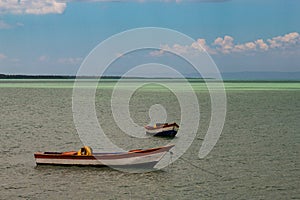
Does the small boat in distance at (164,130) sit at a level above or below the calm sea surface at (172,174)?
above

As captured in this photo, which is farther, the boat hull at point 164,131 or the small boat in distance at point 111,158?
the boat hull at point 164,131

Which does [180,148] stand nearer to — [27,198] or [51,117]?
[27,198]

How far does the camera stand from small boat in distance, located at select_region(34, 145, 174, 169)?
1068 inches

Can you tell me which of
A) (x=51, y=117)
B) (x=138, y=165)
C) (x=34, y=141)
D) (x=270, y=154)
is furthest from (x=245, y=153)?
(x=51, y=117)

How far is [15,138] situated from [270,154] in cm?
1909

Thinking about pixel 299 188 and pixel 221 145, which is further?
pixel 221 145

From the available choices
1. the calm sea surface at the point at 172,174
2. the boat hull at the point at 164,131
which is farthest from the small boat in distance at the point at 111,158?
the boat hull at the point at 164,131

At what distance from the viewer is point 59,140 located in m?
39.5

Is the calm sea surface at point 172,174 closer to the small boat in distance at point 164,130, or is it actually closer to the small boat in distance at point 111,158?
the small boat in distance at point 111,158

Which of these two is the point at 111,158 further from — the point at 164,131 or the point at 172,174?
the point at 164,131

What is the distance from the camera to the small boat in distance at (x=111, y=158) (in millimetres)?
27125

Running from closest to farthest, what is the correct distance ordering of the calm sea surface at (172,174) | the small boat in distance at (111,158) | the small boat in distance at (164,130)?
the calm sea surface at (172,174), the small boat in distance at (111,158), the small boat in distance at (164,130)

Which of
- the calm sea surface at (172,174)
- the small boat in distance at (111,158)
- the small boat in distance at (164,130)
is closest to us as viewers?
the calm sea surface at (172,174)

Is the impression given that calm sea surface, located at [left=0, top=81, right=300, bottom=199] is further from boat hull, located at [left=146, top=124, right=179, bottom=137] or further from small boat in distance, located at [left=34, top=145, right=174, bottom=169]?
boat hull, located at [left=146, top=124, right=179, bottom=137]
